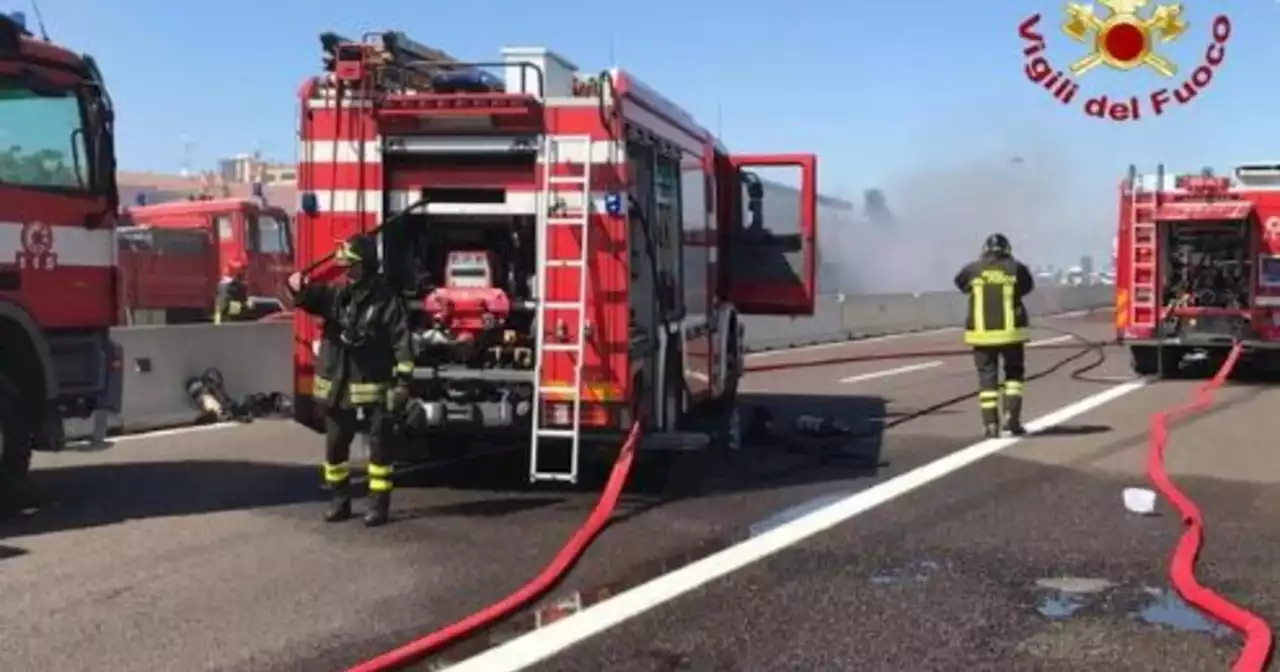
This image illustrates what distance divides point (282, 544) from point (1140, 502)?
5005 mm

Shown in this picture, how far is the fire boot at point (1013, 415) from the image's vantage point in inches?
478

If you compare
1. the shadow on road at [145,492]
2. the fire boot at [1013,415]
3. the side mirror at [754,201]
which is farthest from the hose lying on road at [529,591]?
the side mirror at [754,201]

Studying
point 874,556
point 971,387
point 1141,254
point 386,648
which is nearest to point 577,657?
point 386,648

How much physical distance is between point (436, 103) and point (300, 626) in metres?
3.92

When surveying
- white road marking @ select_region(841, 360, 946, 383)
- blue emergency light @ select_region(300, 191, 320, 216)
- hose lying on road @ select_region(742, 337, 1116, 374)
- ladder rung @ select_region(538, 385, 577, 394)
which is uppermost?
blue emergency light @ select_region(300, 191, 320, 216)

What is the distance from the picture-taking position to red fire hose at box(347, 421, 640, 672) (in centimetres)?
521

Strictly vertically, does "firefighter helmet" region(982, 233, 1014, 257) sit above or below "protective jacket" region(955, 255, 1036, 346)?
above

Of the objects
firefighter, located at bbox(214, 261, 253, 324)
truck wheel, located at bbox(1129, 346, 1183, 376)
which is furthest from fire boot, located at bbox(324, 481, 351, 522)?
truck wheel, located at bbox(1129, 346, 1183, 376)

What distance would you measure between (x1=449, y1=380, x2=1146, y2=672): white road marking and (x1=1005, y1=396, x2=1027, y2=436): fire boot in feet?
3.69

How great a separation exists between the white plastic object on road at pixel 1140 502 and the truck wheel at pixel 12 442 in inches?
263

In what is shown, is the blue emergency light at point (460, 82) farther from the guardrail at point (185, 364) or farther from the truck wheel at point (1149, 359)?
the truck wheel at point (1149, 359)

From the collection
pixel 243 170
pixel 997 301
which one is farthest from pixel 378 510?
pixel 243 170

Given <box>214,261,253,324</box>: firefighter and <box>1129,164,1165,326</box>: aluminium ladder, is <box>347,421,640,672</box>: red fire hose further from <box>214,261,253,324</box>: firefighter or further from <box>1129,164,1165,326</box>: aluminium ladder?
<box>1129,164,1165,326</box>: aluminium ladder

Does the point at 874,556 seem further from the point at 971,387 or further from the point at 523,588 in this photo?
the point at 971,387
